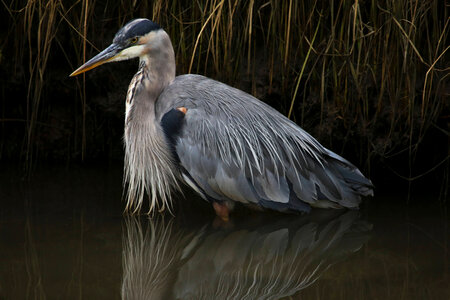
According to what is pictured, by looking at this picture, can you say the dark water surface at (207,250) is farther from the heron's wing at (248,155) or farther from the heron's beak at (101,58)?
the heron's beak at (101,58)

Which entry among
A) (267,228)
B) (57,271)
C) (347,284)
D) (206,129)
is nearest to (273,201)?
(267,228)

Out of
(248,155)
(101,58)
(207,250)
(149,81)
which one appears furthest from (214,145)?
(101,58)

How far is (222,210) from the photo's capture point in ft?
14.5

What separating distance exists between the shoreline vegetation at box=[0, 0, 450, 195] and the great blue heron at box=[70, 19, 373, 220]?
0.72 feet

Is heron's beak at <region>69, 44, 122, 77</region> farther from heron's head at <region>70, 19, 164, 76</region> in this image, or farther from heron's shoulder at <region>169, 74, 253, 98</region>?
heron's shoulder at <region>169, 74, 253, 98</region>

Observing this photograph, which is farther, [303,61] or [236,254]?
[303,61]

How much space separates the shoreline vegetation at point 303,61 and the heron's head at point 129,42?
10.8 inches

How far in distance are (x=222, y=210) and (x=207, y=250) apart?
445mm

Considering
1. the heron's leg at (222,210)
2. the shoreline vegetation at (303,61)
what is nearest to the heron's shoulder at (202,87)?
the shoreline vegetation at (303,61)

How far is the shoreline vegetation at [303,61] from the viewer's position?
4.49m

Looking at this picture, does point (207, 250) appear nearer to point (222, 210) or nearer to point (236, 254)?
point (236, 254)

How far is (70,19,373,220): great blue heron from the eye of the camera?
4.35 metres

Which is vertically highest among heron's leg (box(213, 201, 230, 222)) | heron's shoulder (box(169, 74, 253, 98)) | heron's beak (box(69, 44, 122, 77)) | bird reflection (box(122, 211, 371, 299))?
heron's beak (box(69, 44, 122, 77))

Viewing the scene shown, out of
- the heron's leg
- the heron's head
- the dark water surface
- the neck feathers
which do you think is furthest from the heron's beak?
the heron's leg
